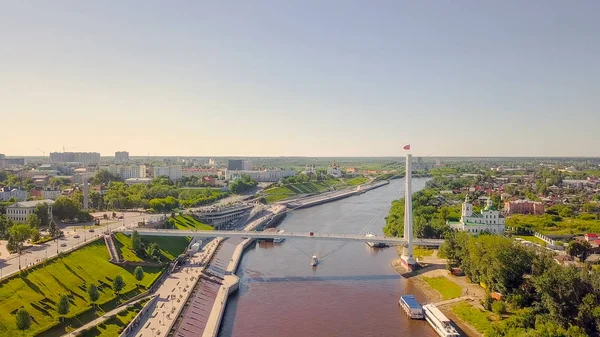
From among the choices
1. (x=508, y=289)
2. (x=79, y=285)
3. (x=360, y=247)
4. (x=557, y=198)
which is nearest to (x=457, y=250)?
(x=508, y=289)

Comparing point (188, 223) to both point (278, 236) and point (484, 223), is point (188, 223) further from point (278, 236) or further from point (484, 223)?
point (484, 223)

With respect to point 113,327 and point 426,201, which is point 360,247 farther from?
point 113,327

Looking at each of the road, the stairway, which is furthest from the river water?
the road

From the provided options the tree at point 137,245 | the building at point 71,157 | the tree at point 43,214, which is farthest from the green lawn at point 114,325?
the building at point 71,157

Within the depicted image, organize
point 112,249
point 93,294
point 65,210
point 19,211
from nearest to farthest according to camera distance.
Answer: point 93,294, point 112,249, point 65,210, point 19,211

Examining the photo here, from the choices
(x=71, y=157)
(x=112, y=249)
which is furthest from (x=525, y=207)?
(x=71, y=157)

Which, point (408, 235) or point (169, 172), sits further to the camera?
point (169, 172)

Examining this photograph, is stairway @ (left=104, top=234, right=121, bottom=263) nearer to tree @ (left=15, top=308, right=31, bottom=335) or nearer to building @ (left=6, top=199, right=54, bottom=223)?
tree @ (left=15, top=308, right=31, bottom=335)
